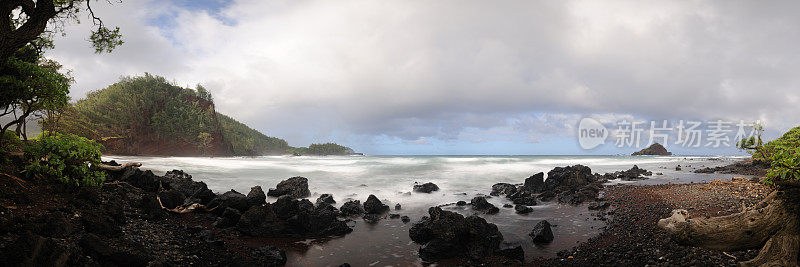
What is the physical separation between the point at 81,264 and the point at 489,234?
7483 millimetres

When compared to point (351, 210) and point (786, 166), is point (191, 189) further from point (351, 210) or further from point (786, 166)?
point (786, 166)

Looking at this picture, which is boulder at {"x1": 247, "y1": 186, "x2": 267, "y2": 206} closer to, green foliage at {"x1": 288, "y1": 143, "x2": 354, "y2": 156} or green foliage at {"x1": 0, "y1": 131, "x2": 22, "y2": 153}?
green foliage at {"x1": 0, "y1": 131, "x2": 22, "y2": 153}

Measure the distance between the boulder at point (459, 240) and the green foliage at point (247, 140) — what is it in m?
85.6

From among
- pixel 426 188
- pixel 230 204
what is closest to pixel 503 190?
pixel 426 188

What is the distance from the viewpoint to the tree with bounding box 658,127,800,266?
14.1ft

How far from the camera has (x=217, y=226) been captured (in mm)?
8398

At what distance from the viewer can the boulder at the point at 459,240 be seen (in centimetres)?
688

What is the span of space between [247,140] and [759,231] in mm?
104146

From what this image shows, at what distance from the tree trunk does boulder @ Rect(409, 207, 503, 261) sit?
3.62 meters

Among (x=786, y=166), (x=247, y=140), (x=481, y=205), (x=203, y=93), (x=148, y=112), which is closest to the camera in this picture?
(x=786, y=166)

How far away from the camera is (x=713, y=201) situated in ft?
31.0

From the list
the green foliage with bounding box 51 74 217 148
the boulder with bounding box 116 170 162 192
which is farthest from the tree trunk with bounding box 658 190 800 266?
the green foliage with bounding box 51 74 217 148

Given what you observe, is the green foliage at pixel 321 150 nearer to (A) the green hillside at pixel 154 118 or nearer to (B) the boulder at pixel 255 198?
(A) the green hillside at pixel 154 118

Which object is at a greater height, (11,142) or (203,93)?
(203,93)
